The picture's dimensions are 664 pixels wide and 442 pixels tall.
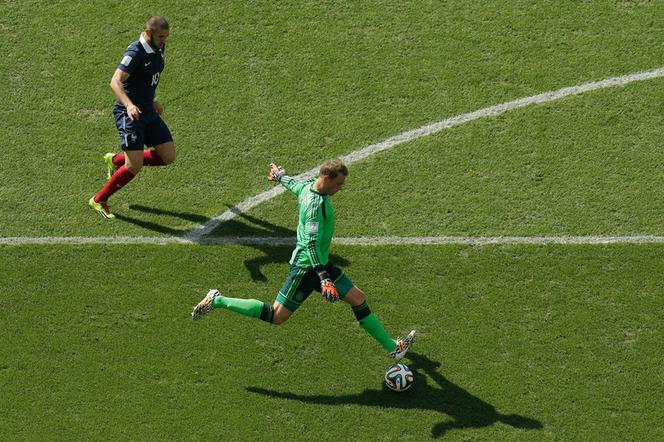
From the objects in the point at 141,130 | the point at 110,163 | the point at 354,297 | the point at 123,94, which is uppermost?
the point at 123,94

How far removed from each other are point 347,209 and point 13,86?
16.3 ft

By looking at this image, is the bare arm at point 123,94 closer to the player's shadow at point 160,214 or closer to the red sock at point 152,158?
the red sock at point 152,158

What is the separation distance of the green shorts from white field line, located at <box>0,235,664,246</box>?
1.55 metres

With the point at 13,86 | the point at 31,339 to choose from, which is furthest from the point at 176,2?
the point at 31,339

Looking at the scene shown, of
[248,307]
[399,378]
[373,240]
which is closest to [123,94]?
[248,307]

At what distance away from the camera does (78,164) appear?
12133 mm

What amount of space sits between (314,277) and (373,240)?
169cm

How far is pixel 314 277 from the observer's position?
9602mm

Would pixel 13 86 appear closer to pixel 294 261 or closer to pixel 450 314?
pixel 294 261

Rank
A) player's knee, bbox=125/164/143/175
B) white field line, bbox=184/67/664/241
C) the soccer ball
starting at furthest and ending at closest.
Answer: white field line, bbox=184/67/664/241, player's knee, bbox=125/164/143/175, the soccer ball

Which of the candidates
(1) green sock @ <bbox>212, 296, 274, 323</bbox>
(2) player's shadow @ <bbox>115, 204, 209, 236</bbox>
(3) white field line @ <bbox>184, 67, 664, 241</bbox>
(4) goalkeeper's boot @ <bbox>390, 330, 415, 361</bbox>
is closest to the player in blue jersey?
(2) player's shadow @ <bbox>115, 204, 209, 236</bbox>

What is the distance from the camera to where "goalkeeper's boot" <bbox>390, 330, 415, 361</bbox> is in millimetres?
9797

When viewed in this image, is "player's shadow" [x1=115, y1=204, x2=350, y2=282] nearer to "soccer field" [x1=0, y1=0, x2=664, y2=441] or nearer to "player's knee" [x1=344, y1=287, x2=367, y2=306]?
"soccer field" [x1=0, y1=0, x2=664, y2=441]

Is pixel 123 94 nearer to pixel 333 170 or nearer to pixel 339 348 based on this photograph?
pixel 333 170
